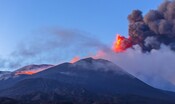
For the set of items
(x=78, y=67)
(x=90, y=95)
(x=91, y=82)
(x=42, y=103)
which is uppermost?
(x=78, y=67)

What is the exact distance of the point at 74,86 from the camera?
13650 centimetres

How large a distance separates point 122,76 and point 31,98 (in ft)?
214

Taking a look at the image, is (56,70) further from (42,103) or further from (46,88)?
(42,103)

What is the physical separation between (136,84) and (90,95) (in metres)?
40.1

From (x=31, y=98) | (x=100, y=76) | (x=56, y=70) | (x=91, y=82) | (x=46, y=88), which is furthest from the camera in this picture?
(x=56, y=70)

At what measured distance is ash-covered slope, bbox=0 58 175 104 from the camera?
116 meters

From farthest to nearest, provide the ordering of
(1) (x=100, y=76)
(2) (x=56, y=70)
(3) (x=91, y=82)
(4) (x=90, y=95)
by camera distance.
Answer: (2) (x=56, y=70), (1) (x=100, y=76), (3) (x=91, y=82), (4) (x=90, y=95)

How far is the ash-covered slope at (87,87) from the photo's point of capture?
116 meters

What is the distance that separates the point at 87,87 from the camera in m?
140

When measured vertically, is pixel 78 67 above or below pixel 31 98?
above

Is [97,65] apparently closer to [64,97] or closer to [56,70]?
[56,70]

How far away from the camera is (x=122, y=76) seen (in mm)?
167000

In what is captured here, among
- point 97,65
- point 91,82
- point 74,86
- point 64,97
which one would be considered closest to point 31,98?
point 64,97

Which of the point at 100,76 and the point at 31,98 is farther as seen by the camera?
the point at 100,76
